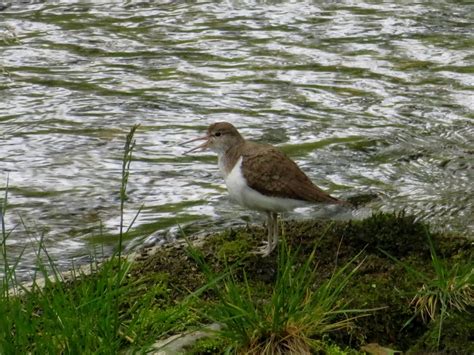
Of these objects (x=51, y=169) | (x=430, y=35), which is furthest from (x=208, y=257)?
(x=430, y=35)

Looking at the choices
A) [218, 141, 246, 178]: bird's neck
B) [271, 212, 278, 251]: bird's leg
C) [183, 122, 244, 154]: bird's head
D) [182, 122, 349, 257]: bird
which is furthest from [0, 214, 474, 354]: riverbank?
[183, 122, 244, 154]: bird's head

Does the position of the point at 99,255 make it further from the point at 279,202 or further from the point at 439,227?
the point at 439,227

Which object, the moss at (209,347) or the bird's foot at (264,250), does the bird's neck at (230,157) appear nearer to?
the bird's foot at (264,250)

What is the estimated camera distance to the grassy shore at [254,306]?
14.9 feet

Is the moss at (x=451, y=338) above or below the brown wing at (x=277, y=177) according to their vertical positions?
below

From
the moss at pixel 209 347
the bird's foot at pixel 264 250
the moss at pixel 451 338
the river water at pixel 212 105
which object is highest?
the moss at pixel 209 347

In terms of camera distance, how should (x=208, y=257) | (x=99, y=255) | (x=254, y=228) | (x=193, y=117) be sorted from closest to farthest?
(x=208, y=257)
(x=254, y=228)
(x=99, y=255)
(x=193, y=117)

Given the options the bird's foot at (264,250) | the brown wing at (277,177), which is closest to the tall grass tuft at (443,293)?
the bird's foot at (264,250)

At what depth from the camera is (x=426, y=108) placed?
10898 mm

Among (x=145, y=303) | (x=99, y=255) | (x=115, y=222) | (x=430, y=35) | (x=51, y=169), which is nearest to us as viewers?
(x=145, y=303)

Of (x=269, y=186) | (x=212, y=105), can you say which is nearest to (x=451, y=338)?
(x=269, y=186)

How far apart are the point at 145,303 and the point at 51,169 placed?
450cm

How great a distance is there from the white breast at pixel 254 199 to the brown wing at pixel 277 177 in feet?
0.10

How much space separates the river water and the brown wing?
67 centimetres
